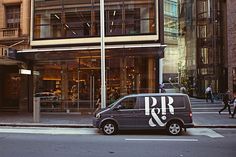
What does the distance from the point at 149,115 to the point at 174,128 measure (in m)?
1.16

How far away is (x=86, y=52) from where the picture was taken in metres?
23.8

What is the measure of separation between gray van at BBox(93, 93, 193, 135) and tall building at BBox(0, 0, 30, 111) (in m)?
10.9

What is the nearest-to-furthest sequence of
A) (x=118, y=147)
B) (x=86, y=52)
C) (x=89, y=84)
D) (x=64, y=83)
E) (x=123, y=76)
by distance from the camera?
(x=118, y=147), (x=86, y=52), (x=123, y=76), (x=89, y=84), (x=64, y=83)

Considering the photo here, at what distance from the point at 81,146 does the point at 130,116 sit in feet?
13.9

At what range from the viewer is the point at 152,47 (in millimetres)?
22453

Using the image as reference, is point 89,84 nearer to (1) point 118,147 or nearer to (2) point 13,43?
(2) point 13,43

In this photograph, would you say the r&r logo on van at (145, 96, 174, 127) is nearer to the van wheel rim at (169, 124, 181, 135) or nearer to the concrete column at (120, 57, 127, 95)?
the van wheel rim at (169, 124, 181, 135)

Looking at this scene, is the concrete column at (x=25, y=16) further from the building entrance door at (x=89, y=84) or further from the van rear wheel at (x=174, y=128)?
the van rear wheel at (x=174, y=128)

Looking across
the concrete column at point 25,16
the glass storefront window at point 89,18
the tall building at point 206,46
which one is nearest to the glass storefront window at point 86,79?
the glass storefront window at point 89,18

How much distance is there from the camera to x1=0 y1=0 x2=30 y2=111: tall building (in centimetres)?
2545

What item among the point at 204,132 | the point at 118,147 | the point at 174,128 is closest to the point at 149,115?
the point at 174,128

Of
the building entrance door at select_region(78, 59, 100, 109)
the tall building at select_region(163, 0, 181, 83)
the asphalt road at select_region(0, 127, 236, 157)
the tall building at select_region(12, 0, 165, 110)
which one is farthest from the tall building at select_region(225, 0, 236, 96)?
the tall building at select_region(163, 0, 181, 83)

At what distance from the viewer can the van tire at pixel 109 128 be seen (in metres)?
15.7

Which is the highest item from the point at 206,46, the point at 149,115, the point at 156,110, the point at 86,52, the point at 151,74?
the point at 206,46
